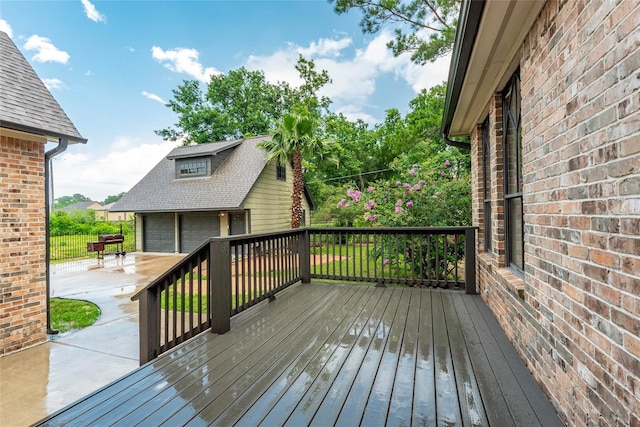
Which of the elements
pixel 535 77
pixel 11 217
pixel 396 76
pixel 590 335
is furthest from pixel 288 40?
pixel 590 335

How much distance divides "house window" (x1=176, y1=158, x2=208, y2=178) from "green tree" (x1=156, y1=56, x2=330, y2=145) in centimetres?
891

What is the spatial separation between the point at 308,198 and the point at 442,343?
1336 centimetres

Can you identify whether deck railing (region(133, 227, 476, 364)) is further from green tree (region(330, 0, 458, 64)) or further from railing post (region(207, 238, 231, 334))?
green tree (region(330, 0, 458, 64))

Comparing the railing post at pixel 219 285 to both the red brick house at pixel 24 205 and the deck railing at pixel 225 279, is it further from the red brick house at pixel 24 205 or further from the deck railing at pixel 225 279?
the red brick house at pixel 24 205

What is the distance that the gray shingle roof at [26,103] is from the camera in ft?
12.1

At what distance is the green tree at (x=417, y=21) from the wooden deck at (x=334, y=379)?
8.56m

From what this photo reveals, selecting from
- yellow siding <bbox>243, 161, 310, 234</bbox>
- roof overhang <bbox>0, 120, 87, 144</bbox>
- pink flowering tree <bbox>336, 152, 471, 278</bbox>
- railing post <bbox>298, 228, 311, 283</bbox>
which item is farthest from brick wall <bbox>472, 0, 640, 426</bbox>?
yellow siding <bbox>243, 161, 310, 234</bbox>

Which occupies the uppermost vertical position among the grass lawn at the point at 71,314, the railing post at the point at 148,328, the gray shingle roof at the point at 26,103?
the gray shingle roof at the point at 26,103

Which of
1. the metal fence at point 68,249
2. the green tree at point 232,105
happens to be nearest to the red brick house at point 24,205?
the metal fence at point 68,249

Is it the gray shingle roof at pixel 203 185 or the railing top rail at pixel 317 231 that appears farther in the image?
the gray shingle roof at pixel 203 185

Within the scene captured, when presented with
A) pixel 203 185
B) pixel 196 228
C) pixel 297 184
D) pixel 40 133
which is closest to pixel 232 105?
pixel 203 185

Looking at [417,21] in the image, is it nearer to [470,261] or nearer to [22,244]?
[470,261]

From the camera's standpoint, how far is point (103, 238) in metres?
12.2

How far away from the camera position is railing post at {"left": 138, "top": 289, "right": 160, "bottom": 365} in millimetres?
2670
